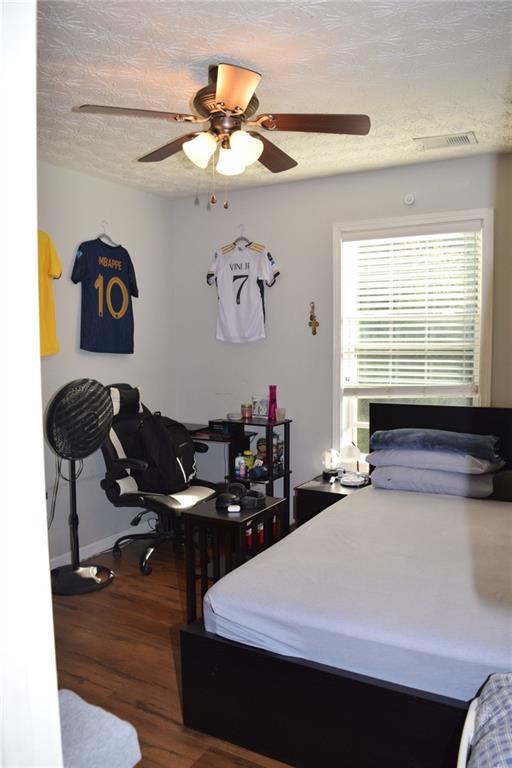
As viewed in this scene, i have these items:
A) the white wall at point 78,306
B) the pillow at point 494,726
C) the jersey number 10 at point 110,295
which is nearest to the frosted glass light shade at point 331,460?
the white wall at point 78,306

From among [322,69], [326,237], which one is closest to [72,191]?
[326,237]

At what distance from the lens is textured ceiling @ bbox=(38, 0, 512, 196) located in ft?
6.64

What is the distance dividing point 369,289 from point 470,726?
319 cm

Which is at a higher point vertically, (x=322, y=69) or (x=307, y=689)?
(x=322, y=69)

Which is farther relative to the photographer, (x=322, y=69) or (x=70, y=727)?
(x=322, y=69)

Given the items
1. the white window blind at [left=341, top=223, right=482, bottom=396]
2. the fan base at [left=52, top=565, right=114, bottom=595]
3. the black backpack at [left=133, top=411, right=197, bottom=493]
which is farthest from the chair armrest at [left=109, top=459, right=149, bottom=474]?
the white window blind at [left=341, top=223, right=482, bottom=396]

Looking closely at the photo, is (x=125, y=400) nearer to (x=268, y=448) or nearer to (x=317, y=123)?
(x=268, y=448)

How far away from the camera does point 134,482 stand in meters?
3.92

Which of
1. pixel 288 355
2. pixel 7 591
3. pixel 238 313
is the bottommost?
pixel 7 591

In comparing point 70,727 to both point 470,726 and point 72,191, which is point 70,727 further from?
point 72,191

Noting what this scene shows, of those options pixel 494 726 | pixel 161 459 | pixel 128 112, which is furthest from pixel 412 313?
pixel 494 726

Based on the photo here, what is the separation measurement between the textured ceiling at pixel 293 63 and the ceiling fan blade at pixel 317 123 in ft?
0.85

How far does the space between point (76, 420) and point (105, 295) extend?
3.76 feet

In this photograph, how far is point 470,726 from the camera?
135cm
